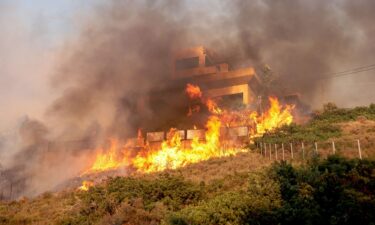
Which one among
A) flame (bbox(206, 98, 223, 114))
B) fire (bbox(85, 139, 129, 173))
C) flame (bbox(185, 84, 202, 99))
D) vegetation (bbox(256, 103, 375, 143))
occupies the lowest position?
fire (bbox(85, 139, 129, 173))

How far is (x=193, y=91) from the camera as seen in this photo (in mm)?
48094

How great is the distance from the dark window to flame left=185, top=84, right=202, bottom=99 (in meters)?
7.16

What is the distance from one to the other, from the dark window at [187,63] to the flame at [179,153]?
18504 mm

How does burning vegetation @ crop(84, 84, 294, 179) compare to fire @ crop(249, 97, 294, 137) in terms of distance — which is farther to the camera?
fire @ crop(249, 97, 294, 137)

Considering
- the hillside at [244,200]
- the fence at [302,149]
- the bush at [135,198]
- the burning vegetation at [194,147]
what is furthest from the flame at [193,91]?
the bush at [135,198]

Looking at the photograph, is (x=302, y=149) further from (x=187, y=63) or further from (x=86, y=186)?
(x=187, y=63)

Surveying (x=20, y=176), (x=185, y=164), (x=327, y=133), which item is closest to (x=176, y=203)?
(x=185, y=164)

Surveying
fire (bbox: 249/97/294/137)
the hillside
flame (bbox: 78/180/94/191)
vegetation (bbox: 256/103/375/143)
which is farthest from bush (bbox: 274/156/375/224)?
fire (bbox: 249/97/294/137)

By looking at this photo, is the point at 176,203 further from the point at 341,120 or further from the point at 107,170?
the point at 341,120

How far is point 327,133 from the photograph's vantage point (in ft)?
104

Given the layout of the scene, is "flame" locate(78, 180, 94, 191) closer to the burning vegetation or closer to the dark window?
the burning vegetation

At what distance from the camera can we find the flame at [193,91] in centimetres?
4740

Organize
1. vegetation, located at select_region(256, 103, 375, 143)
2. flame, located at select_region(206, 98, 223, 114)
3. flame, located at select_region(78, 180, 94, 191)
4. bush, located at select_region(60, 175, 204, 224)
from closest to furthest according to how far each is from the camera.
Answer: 1. bush, located at select_region(60, 175, 204, 224)
2. flame, located at select_region(78, 180, 94, 191)
3. vegetation, located at select_region(256, 103, 375, 143)
4. flame, located at select_region(206, 98, 223, 114)

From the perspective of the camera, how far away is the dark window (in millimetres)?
55625
